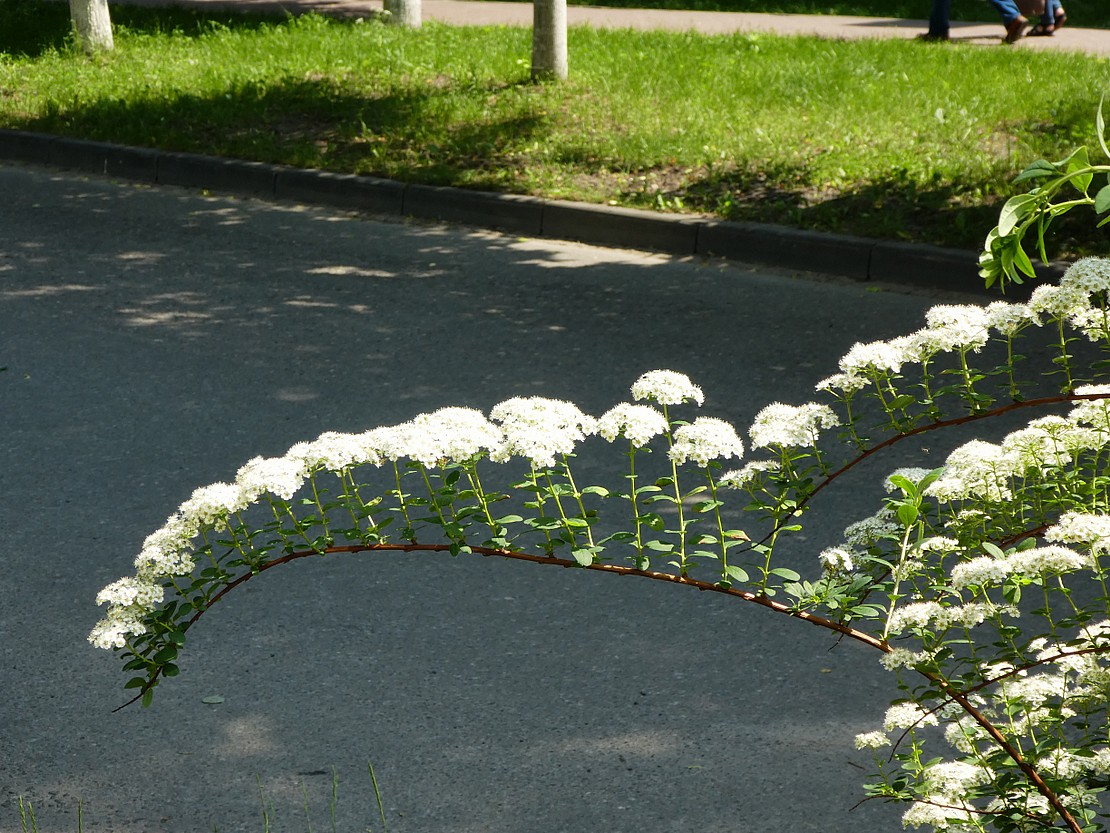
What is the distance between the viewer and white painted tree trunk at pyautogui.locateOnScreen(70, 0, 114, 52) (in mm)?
13562

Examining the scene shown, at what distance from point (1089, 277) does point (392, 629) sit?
91.2 inches

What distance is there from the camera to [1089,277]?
2.23 m

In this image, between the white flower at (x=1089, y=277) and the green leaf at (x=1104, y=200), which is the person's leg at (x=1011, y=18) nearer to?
the white flower at (x=1089, y=277)

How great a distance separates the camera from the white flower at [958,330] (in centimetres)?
232

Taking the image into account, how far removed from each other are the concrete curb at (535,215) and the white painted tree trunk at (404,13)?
427 centimetres

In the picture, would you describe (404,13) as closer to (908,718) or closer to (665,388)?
(665,388)

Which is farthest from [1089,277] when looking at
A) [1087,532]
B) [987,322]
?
[1087,532]

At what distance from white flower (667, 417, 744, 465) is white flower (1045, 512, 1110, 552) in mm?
509

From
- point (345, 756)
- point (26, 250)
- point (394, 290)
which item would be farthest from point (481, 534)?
point (26, 250)

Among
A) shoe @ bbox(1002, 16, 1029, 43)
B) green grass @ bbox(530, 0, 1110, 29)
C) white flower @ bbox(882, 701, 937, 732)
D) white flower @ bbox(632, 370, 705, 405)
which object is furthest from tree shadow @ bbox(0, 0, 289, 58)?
white flower @ bbox(882, 701, 937, 732)

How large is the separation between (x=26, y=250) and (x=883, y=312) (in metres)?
5.13

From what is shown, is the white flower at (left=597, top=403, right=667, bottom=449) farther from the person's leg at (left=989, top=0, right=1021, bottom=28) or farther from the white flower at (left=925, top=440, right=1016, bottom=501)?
the person's leg at (left=989, top=0, right=1021, bottom=28)

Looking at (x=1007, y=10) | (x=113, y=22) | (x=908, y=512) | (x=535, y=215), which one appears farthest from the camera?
(x=113, y=22)

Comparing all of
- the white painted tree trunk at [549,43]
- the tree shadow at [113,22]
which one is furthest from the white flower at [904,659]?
the tree shadow at [113,22]
